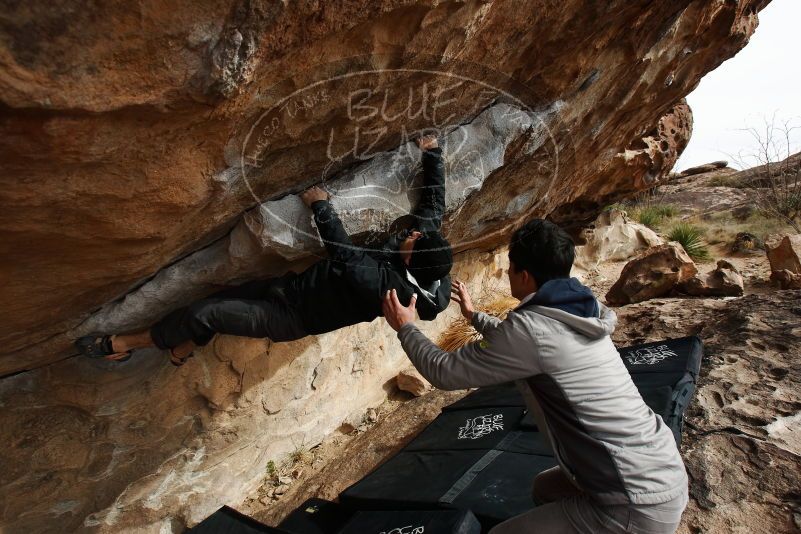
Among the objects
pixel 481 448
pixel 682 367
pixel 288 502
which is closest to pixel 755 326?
pixel 682 367

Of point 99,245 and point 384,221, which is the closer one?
point 99,245

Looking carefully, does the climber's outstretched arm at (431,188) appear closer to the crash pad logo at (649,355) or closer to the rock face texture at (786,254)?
the crash pad logo at (649,355)

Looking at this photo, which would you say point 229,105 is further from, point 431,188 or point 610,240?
point 610,240

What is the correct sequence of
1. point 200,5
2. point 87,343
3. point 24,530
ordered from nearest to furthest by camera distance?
point 200,5 < point 87,343 < point 24,530

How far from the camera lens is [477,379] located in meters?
1.69

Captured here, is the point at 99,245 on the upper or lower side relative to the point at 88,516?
upper

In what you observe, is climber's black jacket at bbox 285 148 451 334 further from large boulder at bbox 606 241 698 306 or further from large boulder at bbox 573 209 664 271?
large boulder at bbox 573 209 664 271

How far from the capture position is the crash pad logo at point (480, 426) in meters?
3.65

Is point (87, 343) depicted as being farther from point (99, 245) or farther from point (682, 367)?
point (682, 367)

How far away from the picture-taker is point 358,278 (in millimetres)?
2619

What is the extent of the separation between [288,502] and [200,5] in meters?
3.39

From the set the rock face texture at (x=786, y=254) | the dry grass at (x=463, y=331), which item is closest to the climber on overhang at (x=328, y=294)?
the dry grass at (x=463, y=331)

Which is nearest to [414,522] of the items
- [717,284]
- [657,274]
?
[657,274]

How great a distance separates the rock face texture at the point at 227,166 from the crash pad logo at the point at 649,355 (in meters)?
1.59
